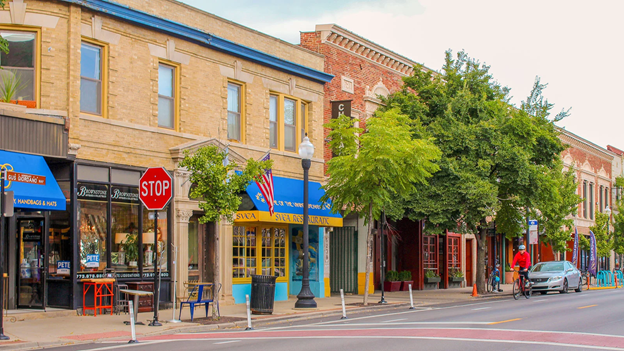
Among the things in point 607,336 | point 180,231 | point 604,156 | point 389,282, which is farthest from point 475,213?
point 604,156

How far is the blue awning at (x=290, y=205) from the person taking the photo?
20.7 metres

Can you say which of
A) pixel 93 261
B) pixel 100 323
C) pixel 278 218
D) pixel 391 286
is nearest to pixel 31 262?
pixel 93 261

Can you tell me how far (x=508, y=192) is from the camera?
1048 inches

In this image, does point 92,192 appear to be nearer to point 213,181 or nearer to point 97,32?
point 213,181

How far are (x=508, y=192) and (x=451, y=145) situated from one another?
3.15m

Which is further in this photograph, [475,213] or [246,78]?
[475,213]

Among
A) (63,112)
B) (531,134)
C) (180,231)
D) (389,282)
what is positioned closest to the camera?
(63,112)

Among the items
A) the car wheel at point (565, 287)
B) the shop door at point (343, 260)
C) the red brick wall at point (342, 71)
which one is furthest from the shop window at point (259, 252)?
the car wheel at point (565, 287)

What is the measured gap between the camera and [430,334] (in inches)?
507

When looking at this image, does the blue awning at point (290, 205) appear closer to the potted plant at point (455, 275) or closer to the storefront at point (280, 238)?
the storefront at point (280, 238)

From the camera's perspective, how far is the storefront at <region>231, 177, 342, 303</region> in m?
21.3

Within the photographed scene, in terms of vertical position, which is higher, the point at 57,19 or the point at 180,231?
the point at 57,19

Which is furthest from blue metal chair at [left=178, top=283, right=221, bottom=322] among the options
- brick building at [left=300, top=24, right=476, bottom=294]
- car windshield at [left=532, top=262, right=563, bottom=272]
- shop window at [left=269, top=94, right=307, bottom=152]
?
car windshield at [left=532, top=262, right=563, bottom=272]

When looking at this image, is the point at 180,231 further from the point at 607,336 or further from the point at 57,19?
the point at 607,336
